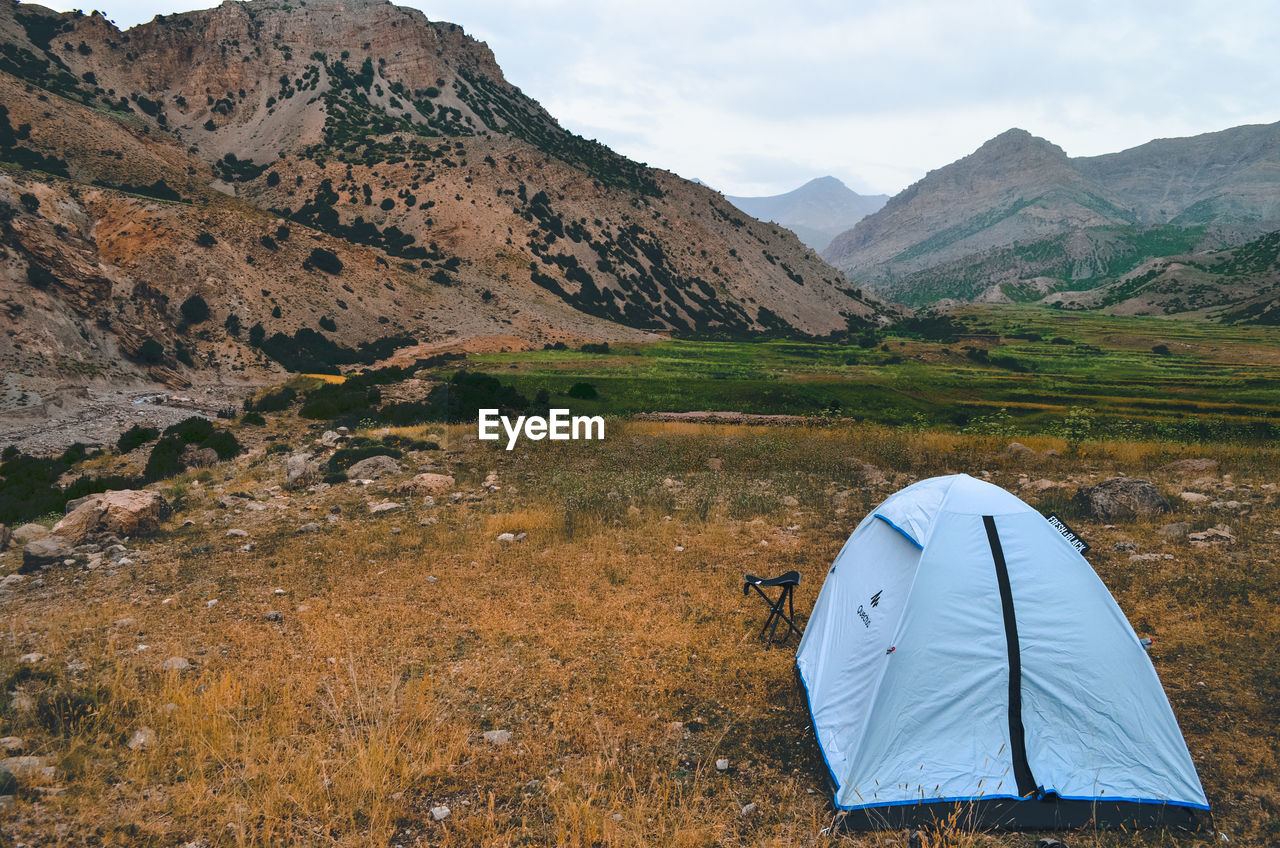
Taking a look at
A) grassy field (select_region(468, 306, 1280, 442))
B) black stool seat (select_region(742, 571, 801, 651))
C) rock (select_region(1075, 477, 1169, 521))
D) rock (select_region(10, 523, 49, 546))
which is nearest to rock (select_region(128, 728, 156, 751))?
black stool seat (select_region(742, 571, 801, 651))

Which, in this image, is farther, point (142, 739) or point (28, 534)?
point (28, 534)

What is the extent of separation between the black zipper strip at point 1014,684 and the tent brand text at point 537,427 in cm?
1762

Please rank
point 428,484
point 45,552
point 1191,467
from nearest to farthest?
point 45,552
point 428,484
point 1191,467

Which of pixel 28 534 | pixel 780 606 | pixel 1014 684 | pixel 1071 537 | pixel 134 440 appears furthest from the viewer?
pixel 134 440

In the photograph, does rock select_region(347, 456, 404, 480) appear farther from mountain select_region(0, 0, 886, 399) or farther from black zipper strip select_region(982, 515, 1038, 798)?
mountain select_region(0, 0, 886, 399)

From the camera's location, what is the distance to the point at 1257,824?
5512 millimetres

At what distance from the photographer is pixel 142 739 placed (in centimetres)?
636

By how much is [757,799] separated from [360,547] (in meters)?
9.53

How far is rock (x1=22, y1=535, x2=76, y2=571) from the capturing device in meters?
10.8

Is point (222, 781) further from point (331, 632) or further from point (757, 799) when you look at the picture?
point (757, 799)

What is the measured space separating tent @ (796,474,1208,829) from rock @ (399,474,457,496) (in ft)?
40.0

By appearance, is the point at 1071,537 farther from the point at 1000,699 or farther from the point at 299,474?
the point at 299,474

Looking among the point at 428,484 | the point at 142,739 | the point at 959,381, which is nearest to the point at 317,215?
the point at 428,484

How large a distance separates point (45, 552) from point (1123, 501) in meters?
22.1
